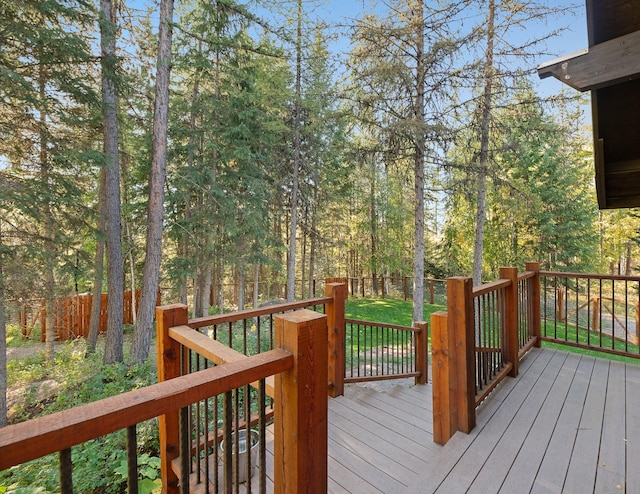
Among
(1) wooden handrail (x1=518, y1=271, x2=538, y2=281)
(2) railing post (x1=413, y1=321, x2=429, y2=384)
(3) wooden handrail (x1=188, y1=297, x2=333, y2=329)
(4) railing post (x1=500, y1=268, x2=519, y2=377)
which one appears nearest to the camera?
(3) wooden handrail (x1=188, y1=297, x2=333, y2=329)

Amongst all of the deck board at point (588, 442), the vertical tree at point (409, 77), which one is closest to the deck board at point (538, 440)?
the deck board at point (588, 442)

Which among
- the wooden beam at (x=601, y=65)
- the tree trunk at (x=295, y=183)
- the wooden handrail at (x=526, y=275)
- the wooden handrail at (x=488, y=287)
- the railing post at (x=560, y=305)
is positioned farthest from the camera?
the railing post at (x=560, y=305)

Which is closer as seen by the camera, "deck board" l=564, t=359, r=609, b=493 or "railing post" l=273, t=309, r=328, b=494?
"railing post" l=273, t=309, r=328, b=494

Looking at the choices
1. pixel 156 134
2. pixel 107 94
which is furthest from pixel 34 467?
pixel 107 94

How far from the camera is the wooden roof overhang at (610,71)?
1427 mm

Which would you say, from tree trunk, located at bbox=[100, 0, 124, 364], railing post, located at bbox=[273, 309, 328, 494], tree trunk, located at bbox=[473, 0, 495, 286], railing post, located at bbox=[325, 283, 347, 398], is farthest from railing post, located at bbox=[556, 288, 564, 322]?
tree trunk, located at bbox=[100, 0, 124, 364]

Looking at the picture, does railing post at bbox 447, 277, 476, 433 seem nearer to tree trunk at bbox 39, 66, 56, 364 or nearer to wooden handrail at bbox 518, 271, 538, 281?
wooden handrail at bbox 518, 271, 538, 281

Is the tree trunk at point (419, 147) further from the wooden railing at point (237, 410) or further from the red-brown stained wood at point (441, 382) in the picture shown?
the wooden railing at point (237, 410)

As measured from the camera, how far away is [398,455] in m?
2.26

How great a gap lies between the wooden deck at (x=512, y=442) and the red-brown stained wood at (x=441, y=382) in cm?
9

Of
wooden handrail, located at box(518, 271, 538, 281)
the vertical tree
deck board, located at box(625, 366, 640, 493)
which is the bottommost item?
deck board, located at box(625, 366, 640, 493)

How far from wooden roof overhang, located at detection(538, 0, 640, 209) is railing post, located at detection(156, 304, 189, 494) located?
7.59 ft

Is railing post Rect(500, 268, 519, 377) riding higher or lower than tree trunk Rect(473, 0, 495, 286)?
lower

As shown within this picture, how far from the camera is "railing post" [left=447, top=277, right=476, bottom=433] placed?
2.29 meters
